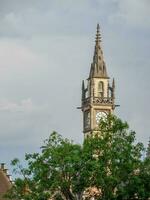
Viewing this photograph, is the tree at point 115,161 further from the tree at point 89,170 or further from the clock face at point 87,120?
the clock face at point 87,120

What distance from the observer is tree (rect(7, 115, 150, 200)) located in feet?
335

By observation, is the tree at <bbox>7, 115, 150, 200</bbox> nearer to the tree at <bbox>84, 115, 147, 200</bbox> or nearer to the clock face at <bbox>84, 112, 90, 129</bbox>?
the tree at <bbox>84, 115, 147, 200</bbox>

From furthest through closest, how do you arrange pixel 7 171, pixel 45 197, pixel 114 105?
pixel 114 105 → pixel 7 171 → pixel 45 197

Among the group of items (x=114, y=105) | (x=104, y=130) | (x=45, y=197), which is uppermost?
(x=114, y=105)

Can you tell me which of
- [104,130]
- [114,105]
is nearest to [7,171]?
[104,130]

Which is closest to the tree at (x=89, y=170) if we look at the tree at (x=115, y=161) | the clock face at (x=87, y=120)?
the tree at (x=115, y=161)

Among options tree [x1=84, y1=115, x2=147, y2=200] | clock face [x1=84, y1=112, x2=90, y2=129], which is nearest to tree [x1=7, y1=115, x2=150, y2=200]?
tree [x1=84, y1=115, x2=147, y2=200]

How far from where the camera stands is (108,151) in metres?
103

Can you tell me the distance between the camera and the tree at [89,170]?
335 feet

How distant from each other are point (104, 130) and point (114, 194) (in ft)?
19.8

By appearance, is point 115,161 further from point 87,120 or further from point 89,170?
point 87,120

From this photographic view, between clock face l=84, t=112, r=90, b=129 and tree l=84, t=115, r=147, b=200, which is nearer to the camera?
tree l=84, t=115, r=147, b=200

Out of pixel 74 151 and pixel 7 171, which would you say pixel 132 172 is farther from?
pixel 7 171

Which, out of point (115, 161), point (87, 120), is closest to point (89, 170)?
point (115, 161)
